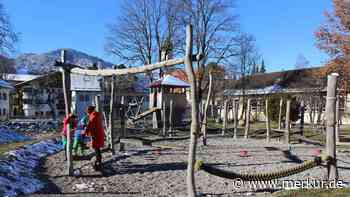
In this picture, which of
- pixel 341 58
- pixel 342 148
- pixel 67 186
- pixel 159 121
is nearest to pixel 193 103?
pixel 67 186

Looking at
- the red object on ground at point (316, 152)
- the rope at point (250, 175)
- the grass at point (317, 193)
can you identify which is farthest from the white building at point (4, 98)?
the grass at point (317, 193)

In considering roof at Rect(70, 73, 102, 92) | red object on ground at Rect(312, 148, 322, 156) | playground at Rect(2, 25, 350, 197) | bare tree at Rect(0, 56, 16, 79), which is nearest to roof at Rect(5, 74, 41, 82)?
bare tree at Rect(0, 56, 16, 79)

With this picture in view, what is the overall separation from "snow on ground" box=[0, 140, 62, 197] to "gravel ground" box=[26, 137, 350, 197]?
33cm

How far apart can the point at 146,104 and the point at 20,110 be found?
18643mm

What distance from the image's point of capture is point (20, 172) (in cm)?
962

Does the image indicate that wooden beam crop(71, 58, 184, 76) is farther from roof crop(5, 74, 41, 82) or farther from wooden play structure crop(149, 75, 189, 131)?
roof crop(5, 74, 41, 82)

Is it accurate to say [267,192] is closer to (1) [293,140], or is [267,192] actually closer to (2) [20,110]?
(1) [293,140]

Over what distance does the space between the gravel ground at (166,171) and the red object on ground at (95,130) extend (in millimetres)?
814

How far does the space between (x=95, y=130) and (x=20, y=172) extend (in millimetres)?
2126

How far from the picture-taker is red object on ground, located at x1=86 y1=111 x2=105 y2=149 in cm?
1020

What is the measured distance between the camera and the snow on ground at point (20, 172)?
7.96 m

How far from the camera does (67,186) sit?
8711 mm

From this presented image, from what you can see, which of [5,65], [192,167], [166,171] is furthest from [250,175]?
[5,65]

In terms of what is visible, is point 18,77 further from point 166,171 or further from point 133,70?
point 133,70
